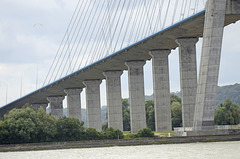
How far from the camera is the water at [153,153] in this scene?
4266cm

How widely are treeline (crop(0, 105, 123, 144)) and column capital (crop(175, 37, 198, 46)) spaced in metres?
14.9

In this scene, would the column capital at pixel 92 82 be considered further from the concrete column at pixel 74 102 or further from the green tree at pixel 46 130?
the green tree at pixel 46 130

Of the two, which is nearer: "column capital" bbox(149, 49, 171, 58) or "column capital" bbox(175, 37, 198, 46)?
"column capital" bbox(175, 37, 198, 46)

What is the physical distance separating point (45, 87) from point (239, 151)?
64.1m

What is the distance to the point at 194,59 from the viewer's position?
230 feet

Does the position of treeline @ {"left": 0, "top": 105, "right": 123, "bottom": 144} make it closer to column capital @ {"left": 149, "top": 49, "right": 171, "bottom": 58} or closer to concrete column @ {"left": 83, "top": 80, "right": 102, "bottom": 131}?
column capital @ {"left": 149, "top": 49, "right": 171, "bottom": 58}

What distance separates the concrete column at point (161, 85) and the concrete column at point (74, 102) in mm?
35125

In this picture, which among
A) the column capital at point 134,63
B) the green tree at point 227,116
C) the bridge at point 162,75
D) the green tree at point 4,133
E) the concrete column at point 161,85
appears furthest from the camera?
the green tree at point 227,116

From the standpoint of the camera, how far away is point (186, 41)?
69562 millimetres

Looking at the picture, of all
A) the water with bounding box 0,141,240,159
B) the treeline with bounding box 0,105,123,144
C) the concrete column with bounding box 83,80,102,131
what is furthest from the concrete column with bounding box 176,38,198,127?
the concrete column with bounding box 83,80,102,131

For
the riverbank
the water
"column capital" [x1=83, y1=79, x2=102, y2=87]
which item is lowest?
the water

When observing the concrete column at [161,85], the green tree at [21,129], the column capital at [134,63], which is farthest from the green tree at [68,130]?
the column capital at [134,63]

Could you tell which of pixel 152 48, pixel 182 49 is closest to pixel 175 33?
pixel 182 49

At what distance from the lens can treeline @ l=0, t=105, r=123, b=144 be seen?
60531 mm
